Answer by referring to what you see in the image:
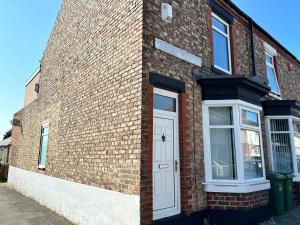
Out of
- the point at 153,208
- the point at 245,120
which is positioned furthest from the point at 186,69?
the point at 153,208

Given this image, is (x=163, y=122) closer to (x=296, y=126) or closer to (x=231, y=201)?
(x=231, y=201)

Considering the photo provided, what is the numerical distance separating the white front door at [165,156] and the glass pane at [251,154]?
210 cm

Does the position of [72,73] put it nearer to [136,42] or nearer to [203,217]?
[136,42]

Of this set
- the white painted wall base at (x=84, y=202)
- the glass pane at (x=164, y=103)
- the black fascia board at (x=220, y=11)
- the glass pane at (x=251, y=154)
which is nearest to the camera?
the white painted wall base at (x=84, y=202)

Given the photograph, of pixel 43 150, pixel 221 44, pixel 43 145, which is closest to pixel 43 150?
pixel 43 150

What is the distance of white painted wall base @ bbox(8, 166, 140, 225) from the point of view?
511 centimetres

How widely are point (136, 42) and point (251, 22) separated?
21.0ft

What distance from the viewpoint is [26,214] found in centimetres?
823

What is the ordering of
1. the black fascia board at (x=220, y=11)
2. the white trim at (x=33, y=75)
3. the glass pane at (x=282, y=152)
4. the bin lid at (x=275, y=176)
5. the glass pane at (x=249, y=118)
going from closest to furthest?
the glass pane at (x=249, y=118)
the bin lid at (x=275, y=176)
the black fascia board at (x=220, y=11)
the glass pane at (x=282, y=152)
the white trim at (x=33, y=75)

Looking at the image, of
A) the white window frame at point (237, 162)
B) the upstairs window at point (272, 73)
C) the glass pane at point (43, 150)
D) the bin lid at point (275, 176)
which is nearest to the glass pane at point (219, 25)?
the white window frame at point (237, 162)

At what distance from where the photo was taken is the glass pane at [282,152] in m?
9.31

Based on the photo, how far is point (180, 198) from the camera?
5773mm

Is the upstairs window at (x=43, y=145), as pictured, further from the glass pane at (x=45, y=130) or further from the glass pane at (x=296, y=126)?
the glass pane at (x=296, y=126)

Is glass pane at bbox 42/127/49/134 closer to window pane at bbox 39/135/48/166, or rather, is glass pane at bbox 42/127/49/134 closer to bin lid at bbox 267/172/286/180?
window pane at bbox 39/135/48/166
